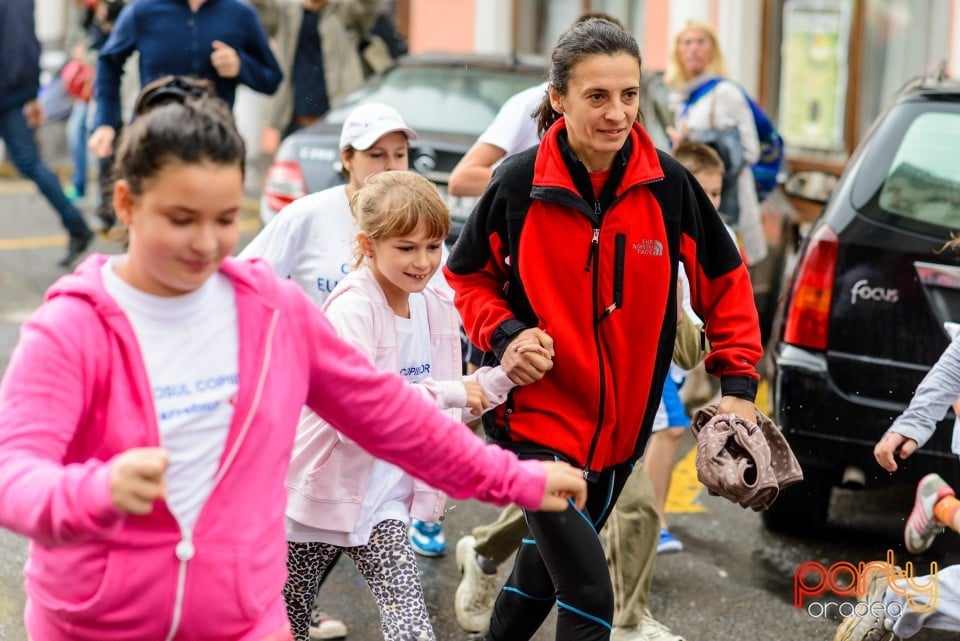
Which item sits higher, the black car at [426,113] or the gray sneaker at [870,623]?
the black car at [426,113]

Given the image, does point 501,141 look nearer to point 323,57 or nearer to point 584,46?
point 584,46

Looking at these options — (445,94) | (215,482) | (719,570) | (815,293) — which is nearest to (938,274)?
(815,293)

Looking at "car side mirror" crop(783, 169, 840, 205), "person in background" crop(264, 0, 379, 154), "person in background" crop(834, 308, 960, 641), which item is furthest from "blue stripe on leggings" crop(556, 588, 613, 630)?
"person in background" crop(264, 0, 379, 154)

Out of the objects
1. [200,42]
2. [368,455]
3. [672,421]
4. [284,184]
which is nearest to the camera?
[368,455]

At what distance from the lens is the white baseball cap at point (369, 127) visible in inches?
185

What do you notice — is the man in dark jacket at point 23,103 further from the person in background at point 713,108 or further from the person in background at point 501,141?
the person in background at point 501,141

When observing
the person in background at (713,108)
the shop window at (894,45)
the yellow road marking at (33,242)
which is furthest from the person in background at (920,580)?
the shop window at (894,45)

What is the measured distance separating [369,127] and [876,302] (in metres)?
1.78

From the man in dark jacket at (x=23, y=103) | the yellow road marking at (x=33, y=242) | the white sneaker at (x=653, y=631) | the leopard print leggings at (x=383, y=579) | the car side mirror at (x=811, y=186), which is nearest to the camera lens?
the leopard print leggings at (x=383, y=579)

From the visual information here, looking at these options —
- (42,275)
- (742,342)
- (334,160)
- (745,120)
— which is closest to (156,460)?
(742,342)

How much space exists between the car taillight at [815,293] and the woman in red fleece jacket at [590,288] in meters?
1.50

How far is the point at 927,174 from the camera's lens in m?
5.23

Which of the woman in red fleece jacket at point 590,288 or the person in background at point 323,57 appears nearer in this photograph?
the woman in red fleece jacket at point 590,288

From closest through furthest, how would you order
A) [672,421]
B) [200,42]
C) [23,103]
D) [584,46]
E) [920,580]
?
[584,46] < [920,580] < [672,421] < [200,42] < [23,103]
